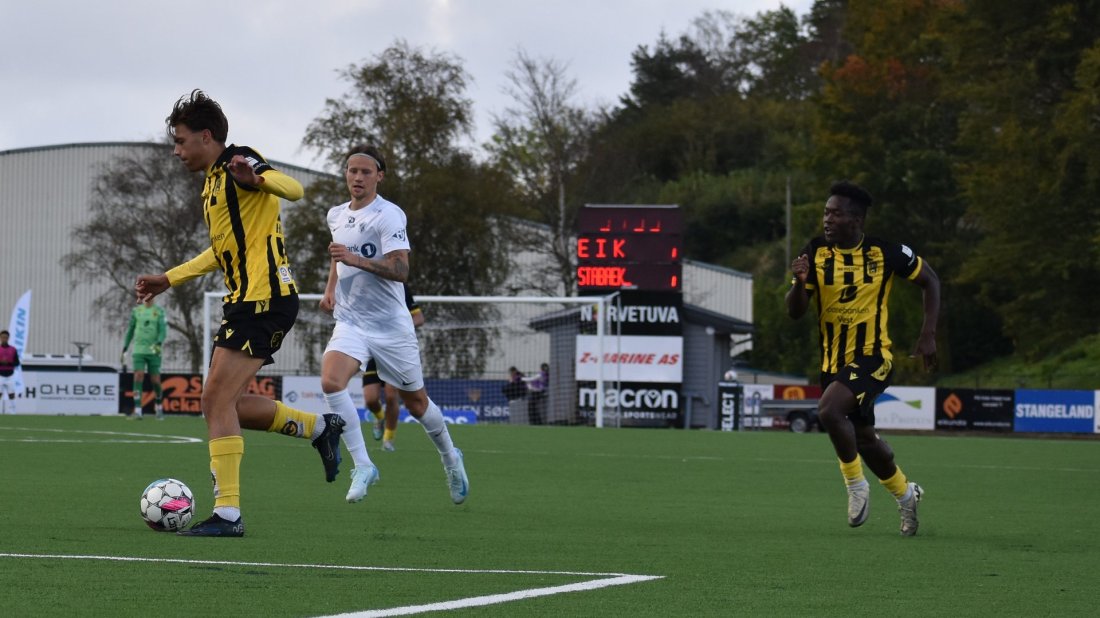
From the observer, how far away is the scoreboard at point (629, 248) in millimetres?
33406

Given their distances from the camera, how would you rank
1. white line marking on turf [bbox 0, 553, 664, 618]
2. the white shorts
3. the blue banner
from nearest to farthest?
white line marking on turf [bbox 0, 553, 664, 618] < the white shorts < the blue banner

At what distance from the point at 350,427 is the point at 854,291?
3.39 metres

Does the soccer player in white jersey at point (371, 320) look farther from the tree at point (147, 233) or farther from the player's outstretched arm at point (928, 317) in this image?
the tree at point (147, 233)

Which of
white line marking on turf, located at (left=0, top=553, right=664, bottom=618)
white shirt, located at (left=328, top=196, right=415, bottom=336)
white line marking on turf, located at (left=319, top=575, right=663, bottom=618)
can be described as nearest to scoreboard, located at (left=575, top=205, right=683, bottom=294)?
white shirt, located at (left=328, top=196, right=415, bottom=336)

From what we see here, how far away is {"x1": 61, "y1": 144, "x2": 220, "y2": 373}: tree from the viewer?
56031 mm

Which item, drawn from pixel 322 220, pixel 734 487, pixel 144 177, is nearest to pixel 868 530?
pixel 734 487

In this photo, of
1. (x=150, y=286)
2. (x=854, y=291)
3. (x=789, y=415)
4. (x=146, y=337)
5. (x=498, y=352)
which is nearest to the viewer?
(x=150, y=286)

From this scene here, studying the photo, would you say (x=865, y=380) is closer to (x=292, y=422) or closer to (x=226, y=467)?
(x=292, y=422)

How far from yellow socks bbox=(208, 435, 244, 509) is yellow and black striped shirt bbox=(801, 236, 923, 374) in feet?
11.4

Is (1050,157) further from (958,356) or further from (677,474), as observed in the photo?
(677,474)

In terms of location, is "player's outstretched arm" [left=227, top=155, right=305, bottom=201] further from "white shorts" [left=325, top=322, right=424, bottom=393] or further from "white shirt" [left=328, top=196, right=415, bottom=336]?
"white shorts" [left=325, top=322, right=424, bottom=393]

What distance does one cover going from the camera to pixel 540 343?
42.3 meters

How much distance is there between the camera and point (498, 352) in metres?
39.0

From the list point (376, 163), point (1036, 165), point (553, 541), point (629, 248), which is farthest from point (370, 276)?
point (1036, 165)
